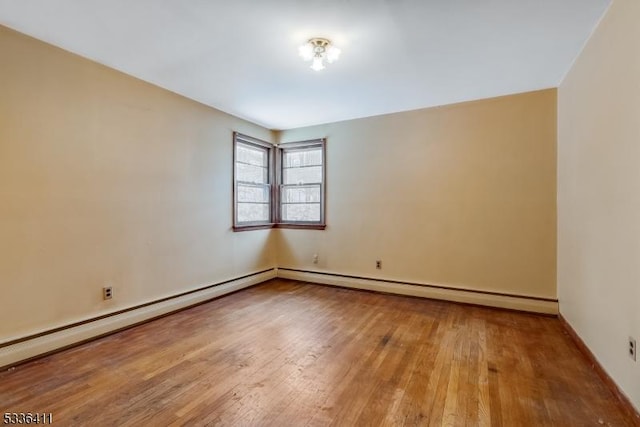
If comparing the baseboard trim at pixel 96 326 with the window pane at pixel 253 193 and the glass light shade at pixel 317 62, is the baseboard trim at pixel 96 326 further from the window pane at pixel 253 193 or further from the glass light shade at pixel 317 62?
the glass light shade at pixel 317 62

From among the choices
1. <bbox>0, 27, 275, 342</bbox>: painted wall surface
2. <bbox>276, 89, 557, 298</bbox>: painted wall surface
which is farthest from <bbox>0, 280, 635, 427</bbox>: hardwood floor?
<bbox>276, 89, 557, 298</bbox>: painted wall surface

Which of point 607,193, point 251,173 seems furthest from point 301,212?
point 607,193

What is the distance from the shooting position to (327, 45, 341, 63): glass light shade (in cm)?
243

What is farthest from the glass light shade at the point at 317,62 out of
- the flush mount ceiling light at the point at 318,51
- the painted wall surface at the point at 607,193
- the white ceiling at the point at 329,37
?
the painted wall surface at the point at 607,193

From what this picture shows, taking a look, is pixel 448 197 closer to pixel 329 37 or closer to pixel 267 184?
pixel 329 37

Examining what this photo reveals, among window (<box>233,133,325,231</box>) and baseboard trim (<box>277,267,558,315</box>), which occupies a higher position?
window (<box>233,133,325,231</box>)

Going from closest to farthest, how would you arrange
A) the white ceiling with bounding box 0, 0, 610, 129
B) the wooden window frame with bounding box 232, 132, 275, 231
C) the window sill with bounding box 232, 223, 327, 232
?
the white ceiling with bounding box 0, 0, 610, 129, the wooden window frame with bounding box 232, 132, 275, 231, the window sill with bounding box 232, 223, 327, 232

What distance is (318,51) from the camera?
2426 mm

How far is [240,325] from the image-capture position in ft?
9.93

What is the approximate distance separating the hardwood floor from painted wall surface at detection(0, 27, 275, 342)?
1.57ft

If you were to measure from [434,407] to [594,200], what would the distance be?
1864 millimetres

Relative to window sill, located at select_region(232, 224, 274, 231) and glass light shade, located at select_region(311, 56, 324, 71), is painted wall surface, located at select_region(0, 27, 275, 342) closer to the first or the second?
window sill, located at select_region(232, 224, 274, 231)

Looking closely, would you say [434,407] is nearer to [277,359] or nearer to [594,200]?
[277,359]

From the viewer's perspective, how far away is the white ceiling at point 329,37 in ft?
6.47
